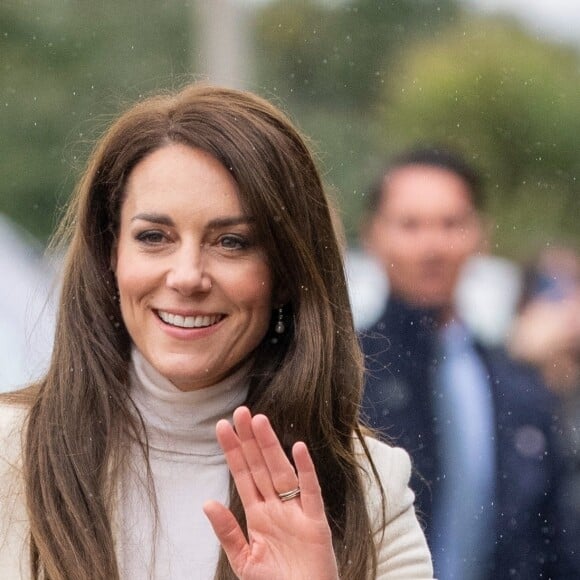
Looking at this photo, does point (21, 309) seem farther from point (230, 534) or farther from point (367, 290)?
point (230, 534)

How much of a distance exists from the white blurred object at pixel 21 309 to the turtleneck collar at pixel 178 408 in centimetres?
54

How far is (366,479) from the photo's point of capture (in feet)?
12.8

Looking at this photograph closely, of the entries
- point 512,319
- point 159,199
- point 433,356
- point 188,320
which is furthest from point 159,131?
point 512,319

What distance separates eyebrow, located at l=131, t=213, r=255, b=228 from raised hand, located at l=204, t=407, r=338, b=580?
0.56 metres

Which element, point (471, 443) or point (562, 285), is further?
point (562, 285)

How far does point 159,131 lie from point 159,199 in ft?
0.66

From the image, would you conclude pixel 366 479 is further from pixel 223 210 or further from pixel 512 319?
pixel 512 319

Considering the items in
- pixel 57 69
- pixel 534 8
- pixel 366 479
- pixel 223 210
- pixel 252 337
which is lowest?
pixel 366 479

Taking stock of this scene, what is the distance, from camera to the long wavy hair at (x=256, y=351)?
3617 mm

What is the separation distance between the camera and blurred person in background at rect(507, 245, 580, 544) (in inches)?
203

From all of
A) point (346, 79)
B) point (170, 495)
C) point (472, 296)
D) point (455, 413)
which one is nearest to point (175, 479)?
point (170, 495)

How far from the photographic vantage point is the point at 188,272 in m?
3.54

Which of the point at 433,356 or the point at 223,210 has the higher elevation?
the point at 223,210

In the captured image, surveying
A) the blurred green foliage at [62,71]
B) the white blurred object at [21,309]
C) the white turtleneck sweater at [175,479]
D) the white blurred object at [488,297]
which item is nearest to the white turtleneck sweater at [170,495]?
the white turtleneck sweater at [175,479]
